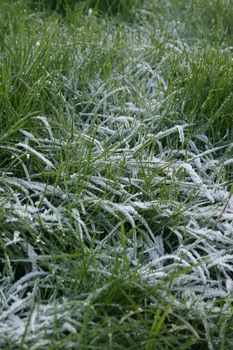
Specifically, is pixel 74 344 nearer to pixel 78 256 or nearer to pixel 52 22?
pixel 78 256

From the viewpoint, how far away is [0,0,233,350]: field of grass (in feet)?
5.51

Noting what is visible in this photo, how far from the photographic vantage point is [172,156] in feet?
7.41

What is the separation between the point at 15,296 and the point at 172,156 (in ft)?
2.54

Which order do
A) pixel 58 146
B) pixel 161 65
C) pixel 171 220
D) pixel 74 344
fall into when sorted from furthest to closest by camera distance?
pixel 161 65 < pixel 58 146 < pixel 171 220 < pixel 74 344

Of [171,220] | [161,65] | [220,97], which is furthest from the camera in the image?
[161,65]

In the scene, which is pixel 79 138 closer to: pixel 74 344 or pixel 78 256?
pixel 78 256

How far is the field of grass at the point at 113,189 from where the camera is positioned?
1.68 meters

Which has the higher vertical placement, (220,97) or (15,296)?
(220,97)

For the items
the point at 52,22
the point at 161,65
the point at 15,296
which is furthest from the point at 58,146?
the point at 52,22

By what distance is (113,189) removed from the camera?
206 cm

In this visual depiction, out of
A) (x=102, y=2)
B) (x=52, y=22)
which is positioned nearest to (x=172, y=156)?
(x=52, y=22)

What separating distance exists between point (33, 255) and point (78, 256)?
0.46ft

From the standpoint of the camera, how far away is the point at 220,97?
2506 millimetres

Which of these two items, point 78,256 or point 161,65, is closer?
point 78,256
